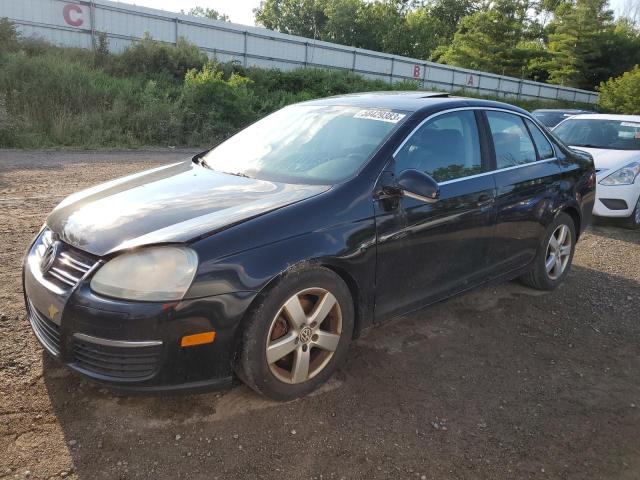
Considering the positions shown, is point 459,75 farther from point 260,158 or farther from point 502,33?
point 260,158

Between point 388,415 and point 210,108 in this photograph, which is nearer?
point 388,415

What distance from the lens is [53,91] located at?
44.4 ft

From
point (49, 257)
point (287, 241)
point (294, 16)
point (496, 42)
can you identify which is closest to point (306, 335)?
point (287, 241)

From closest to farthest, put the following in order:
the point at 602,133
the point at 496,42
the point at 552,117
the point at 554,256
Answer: the point at 554,256, the point at 602,133, the point at 552,117, the point at 496,42

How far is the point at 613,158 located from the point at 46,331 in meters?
7.27

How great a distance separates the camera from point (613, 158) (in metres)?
7.30

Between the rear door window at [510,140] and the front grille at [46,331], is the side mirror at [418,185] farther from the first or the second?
the front grille at [46,331]

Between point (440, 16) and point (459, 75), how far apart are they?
33567 mm

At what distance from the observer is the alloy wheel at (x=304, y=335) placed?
271 centimetres

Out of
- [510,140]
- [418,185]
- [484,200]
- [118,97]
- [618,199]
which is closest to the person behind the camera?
[418,185]

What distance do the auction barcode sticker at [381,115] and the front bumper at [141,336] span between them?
63.0 inches

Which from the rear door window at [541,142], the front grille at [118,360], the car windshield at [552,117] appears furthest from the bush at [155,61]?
the front grille at [118,360]

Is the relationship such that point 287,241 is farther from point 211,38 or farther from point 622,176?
point 211,38

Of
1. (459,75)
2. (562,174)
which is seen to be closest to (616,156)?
(562,174)
